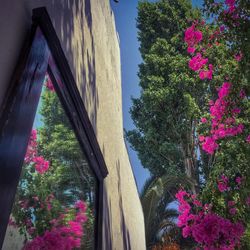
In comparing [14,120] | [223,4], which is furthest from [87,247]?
[223,4]

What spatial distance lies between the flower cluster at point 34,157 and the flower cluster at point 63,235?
338mm

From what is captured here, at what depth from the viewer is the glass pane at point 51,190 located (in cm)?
150

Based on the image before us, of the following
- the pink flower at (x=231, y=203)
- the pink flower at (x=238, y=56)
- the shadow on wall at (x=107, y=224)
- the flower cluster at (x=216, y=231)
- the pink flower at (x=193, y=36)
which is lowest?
the shadow on wall at (x=107, y=224)

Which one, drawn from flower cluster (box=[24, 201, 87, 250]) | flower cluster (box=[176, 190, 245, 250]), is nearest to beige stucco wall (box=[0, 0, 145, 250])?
flower cluster (box=[24, 201, 87, 250])

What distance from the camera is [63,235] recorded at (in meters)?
2.00

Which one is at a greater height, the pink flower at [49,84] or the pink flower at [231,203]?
the pink flower at [231,203]

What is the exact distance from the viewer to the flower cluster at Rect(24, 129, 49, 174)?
1566 millimetres

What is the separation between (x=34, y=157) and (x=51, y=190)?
315 mm

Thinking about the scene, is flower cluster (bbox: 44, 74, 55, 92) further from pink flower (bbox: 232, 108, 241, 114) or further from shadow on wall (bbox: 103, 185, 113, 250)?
pink flower (bbox: 232, 108, 241, 114)

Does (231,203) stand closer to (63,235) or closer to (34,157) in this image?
(63,235)

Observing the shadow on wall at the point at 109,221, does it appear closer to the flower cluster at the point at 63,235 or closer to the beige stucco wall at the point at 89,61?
the beige stucco wall at the point at 89,61

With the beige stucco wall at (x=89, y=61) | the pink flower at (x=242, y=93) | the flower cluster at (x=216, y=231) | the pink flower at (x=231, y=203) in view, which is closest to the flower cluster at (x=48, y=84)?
the beige stucco wall at (x=89, y=61)

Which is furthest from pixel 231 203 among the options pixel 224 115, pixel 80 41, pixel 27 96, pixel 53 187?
pixel 27 96

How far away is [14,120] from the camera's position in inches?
54.5
